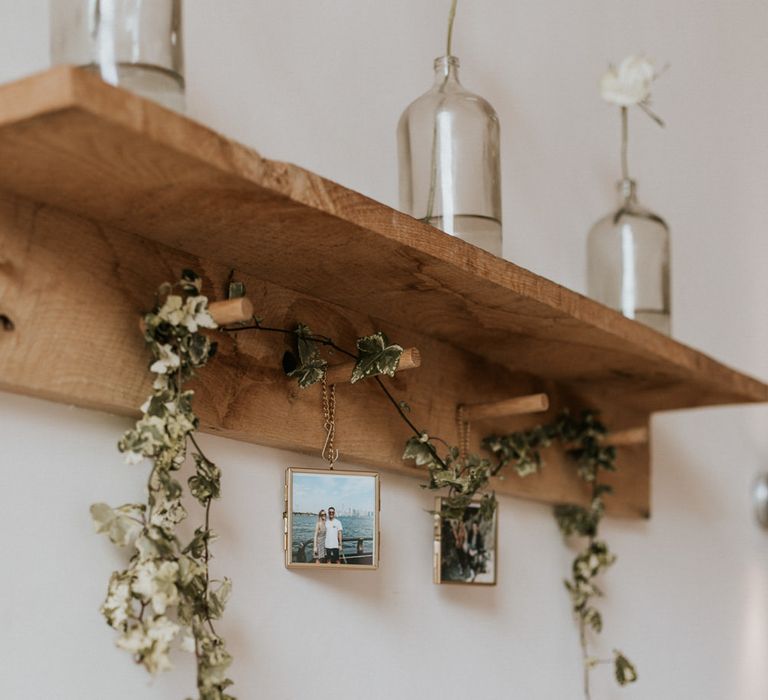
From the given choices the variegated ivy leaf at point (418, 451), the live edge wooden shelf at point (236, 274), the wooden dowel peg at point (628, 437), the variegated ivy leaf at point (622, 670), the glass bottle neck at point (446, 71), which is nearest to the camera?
the live edge wooden shelf at point (236, 274)

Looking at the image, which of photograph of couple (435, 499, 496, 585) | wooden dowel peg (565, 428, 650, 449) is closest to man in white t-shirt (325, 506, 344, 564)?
photograph of couple (435, 499, 496, 585)

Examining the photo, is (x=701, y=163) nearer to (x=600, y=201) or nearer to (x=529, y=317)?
(x=600, y=201)

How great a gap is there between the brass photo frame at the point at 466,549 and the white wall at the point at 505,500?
0.02 m

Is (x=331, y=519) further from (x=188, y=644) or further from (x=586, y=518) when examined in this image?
(x=586, y=518)

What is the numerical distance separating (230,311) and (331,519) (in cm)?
30

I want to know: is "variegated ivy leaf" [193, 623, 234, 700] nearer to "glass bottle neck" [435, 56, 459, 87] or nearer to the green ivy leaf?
the green ivy leaf

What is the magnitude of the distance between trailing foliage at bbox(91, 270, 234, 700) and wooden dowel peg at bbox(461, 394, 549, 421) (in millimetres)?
468

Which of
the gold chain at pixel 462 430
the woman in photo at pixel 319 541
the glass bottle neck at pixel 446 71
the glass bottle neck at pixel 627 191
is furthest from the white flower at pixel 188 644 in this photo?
the glass bottle neck at pixel 627 191

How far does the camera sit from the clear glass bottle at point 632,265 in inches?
66.5

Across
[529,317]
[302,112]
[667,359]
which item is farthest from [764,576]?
[302,112]

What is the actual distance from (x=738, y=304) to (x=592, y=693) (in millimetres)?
996

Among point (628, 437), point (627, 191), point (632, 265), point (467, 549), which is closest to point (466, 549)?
point (467, 549)

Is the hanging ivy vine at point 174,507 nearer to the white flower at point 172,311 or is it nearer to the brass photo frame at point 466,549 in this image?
the white flower at point 172,311

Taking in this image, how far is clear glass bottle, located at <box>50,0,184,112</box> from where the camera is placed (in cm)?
85
